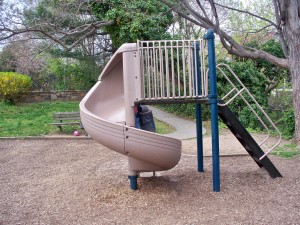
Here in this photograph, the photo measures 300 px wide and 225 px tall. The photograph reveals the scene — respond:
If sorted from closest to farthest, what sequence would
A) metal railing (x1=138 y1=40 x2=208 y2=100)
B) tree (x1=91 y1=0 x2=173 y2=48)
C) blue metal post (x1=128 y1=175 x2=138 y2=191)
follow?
metal railing (x1=138 y1=40 x2=208 y2=100) < blue metal post (x1=128 y1=175 x2=138 y2=191) < tree (x1=91 y1=0 x2=173 y2=48)

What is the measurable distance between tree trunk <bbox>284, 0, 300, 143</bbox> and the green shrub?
13123 millimetres

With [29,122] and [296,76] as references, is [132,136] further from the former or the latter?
[29,122]

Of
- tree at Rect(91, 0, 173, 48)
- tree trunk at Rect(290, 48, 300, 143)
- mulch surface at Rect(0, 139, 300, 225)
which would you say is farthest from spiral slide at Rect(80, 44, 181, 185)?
tree at Rect(91, 0, 173, 48)

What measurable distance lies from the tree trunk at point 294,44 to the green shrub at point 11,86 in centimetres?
1312

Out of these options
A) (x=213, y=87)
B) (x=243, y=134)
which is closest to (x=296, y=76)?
(x=243, y=134)

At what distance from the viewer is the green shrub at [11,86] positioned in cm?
1722

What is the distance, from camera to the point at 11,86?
1753 centimetres

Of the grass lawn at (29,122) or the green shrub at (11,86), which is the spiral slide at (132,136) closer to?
the grass lawn at (29,122)

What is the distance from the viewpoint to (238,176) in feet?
20.1

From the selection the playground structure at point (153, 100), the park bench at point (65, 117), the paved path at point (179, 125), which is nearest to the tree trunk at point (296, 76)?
the paved path at point (179, 125)

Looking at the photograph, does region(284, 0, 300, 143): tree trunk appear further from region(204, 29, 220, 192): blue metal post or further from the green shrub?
the green shrub

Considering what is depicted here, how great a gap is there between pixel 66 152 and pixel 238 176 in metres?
4.46

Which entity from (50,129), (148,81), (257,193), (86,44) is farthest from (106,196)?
(86,44)

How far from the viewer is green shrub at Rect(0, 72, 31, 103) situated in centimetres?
1722
